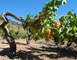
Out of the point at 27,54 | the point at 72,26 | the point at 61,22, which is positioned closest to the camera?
the point at 61,22

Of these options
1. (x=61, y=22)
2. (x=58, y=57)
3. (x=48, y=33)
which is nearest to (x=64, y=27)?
(x=61, y=22)

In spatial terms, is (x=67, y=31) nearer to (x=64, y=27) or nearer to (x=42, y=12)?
(x=64, y=27)

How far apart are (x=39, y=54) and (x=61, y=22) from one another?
6.06m

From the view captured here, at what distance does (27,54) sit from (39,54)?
3.60ft

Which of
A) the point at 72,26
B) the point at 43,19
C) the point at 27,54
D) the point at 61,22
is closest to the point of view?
the point at 43,19

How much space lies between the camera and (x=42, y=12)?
1471cm

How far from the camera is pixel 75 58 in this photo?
69.3 feet

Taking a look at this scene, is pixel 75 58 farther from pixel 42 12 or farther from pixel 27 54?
pixel 42 12

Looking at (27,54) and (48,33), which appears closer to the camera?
(48,33)

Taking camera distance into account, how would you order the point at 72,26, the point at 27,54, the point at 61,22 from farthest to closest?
the point at 27,54 → the point at 72,26 → the point at 61,22

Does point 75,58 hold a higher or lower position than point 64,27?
lower

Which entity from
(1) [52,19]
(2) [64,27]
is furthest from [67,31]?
(1) [52,19]

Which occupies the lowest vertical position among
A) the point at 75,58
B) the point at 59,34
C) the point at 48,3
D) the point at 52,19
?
the point at 75,58

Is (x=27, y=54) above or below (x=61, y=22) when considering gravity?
below
